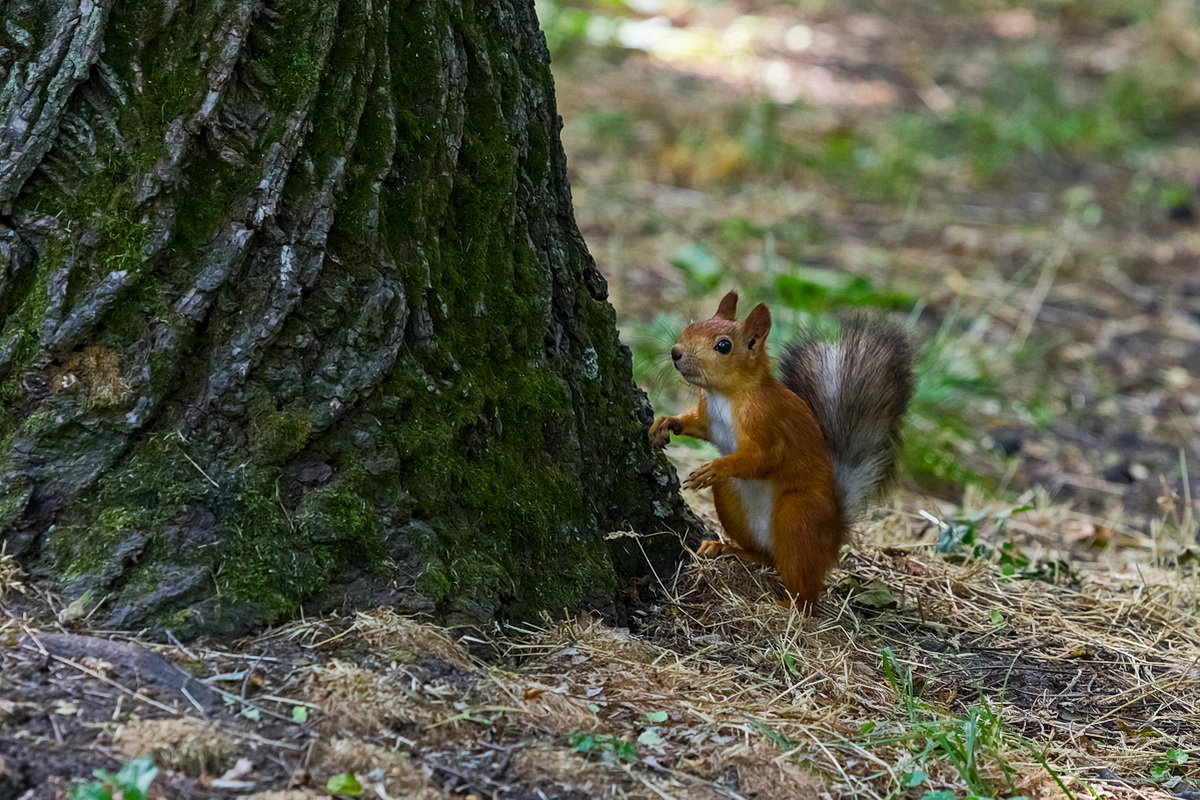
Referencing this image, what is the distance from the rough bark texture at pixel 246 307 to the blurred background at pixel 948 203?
4.81ft

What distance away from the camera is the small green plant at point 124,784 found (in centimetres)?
161

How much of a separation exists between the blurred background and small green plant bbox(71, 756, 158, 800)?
219 cm

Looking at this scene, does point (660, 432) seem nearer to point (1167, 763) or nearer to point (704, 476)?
point (704, 476)

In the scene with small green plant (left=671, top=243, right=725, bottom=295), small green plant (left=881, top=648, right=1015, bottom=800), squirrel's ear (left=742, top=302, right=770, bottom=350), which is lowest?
small green plant (left=881, top=648, right=1015, bottom=800)

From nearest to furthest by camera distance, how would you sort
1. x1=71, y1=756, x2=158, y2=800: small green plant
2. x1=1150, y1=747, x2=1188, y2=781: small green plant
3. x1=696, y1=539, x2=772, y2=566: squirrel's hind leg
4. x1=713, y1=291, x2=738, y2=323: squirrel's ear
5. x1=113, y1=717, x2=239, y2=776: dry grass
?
x1=71, y1=756, x2=158, y2=800: small green plant → x1=113, y1=717, x2=239, y2=776: dry grass → x1=1150, y1=747, x2=1188, y2=781: small green plant → x1=696, y1=539, x2=772, y2=566: squirrel's hind leg → x1=713, y1=291, x2=738, y2=323: squirrel's ear

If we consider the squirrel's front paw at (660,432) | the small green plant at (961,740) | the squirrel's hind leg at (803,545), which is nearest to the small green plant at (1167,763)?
the small green plant at (961,740)

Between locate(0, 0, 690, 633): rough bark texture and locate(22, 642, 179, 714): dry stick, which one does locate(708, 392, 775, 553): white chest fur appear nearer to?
locate(0, 0, 690, 633): rough bark texture

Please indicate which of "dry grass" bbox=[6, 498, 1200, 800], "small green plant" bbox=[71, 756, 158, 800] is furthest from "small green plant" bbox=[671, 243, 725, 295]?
"small green plant" bbox=[71, 756, 158, 800]

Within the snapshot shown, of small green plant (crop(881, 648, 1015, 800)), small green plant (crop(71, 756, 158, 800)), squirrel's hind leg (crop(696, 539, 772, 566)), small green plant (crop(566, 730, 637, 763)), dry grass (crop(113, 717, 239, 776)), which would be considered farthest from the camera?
squirrel's hind leg (crop(696, 539, 772, 566))

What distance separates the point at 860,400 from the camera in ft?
9.80

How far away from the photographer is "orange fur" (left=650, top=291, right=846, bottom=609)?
2.76 metres

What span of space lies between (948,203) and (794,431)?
5026 mm

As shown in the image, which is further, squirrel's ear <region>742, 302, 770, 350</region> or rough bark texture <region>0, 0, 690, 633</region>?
squirrel's ear <region>742, 302, 770, 350</region>

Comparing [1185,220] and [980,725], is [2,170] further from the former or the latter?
[1185,220]
